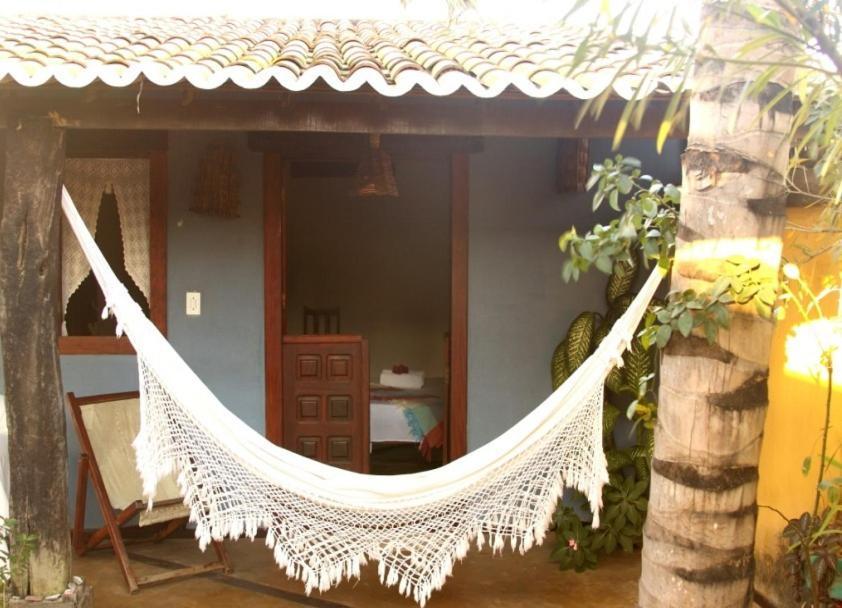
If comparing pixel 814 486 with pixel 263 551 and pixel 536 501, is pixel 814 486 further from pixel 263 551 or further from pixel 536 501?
pixel 263 551

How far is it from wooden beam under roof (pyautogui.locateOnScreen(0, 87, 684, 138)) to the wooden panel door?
4.83 ft

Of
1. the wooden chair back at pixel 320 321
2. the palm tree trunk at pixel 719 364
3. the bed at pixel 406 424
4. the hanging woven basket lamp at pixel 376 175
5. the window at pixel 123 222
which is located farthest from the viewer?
the wooden chair back at pixel 320 321

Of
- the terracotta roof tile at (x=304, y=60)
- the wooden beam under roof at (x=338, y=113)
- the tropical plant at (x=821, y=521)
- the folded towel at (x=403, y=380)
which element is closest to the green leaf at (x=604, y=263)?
the terracotta roof tile at (x=304, y=60)

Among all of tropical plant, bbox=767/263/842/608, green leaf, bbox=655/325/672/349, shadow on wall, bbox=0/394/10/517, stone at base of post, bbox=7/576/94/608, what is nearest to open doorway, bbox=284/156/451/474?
shadow on wall, bbox=0/394/10/517

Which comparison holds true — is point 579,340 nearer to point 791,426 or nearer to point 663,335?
point 791,426

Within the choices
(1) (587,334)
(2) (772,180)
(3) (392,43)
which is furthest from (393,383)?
(2) (772,180)

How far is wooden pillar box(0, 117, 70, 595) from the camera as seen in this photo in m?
2.93

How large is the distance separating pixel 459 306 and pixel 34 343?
6.50 ft

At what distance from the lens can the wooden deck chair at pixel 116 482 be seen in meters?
3.65

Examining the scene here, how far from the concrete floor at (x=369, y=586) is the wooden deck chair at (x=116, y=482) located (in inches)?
3.1

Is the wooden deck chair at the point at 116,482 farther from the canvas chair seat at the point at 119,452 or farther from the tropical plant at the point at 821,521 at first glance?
the tropical plant at the point at 821,521

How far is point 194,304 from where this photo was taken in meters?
4.23

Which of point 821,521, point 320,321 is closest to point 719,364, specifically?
point 821,521

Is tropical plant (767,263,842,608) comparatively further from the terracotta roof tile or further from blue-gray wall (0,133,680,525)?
blue-gray wall (0,133,680,525)
